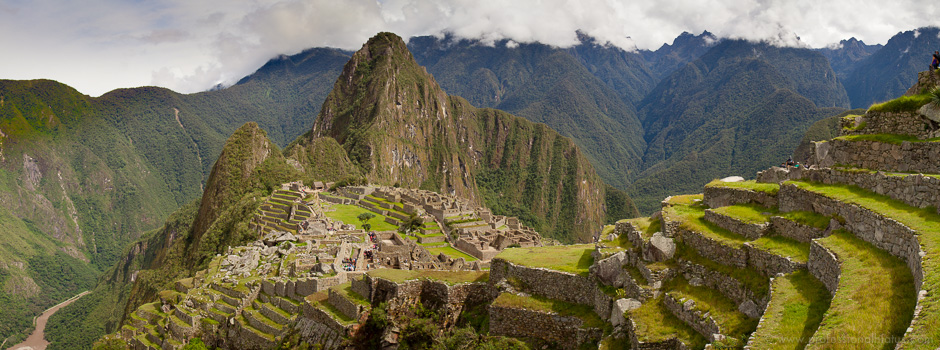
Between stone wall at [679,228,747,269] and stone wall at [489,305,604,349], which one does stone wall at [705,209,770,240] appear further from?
stone wall at [489,305,604,349]

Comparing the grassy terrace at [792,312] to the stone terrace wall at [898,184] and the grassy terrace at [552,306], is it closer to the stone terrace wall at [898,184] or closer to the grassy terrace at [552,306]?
the stone terrace wall at [898,184]

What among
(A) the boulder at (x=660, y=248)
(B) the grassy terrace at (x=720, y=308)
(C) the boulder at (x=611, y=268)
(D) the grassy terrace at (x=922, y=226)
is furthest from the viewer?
(C) the boulder at (x=611, y=268)

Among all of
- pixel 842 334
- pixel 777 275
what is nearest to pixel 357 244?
pixel 777 275

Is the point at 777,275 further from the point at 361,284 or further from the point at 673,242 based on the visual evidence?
the point at 361,284

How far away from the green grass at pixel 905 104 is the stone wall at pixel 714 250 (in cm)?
746

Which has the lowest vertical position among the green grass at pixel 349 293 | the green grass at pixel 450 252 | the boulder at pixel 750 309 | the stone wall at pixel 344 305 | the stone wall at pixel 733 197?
the green grass at pixel 450 252

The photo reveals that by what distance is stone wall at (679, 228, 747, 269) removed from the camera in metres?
13.9

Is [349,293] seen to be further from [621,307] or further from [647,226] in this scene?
[621,307]

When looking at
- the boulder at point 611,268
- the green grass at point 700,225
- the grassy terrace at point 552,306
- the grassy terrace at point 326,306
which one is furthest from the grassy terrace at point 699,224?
the grassy terrace at point 326,306

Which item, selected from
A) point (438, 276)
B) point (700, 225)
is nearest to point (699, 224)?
point (700, 225)

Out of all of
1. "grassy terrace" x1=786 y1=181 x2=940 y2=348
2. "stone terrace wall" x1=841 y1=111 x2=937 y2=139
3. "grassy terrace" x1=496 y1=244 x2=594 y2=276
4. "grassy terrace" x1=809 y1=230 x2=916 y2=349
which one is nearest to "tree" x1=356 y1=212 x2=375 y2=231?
"grassy terrace" x1=496 y1=244 x2=594 y2=276

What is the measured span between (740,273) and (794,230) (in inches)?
68.6

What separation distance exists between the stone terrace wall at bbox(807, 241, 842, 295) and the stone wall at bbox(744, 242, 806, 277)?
13.4 inches

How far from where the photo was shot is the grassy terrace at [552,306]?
16938mm
